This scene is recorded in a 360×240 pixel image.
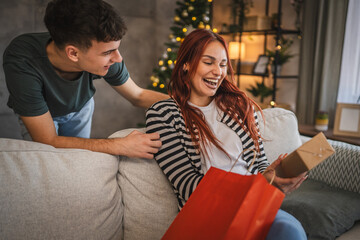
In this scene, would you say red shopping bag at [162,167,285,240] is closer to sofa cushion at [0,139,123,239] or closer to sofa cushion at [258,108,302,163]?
sofa cushion at [0,139,123,239]

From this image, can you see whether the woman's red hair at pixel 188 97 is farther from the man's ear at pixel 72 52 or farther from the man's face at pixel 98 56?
the man's ear at pixel 72 52

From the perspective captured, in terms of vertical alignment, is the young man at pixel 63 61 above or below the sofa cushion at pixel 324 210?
above

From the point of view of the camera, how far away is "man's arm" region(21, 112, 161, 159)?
3.99 ft

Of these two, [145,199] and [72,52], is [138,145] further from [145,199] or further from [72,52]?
[72,52]

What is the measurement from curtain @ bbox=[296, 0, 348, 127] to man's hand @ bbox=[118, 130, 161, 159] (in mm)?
2529

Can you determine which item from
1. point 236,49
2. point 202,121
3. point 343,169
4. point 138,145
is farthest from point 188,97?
point 236,49

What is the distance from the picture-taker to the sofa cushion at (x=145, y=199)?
125 centimetres

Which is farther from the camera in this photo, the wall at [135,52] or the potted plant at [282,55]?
A: the wall at [135,52]

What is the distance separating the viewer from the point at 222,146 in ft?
4.44

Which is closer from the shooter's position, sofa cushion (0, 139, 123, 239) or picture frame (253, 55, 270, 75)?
sofa cushion (0, 139, 123, 239)

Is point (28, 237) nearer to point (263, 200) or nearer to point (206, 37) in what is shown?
point (263, 200)

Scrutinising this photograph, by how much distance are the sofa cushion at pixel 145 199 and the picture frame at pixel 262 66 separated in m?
2.80

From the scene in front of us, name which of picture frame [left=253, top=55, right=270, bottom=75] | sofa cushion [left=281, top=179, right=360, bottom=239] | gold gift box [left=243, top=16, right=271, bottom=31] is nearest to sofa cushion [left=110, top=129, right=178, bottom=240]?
sofa cushion [left=281, top=179, right=360, bottom=239]

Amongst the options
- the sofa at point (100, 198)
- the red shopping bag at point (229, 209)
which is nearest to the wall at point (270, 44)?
the sofa at point (100, 198)
